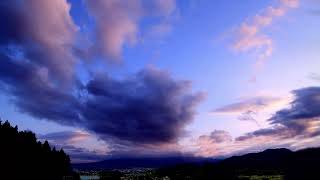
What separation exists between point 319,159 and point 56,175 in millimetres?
98795

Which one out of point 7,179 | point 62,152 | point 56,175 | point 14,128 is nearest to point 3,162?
point 7,179

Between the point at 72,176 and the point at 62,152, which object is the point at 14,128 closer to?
the point at 62,152

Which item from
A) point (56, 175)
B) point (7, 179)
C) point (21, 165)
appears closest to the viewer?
point (7, 179)

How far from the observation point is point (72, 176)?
187250 millimetres

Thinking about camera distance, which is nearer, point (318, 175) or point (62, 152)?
point (318, 175)

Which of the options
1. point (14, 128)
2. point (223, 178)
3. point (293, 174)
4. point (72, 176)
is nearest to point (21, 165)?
point (14, 128)

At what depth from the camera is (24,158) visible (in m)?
123

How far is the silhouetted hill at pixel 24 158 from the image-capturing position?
366ft

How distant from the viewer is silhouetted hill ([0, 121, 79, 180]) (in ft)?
366

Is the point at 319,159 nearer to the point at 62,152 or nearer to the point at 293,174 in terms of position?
the point at 293,174

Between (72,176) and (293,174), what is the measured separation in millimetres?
104869

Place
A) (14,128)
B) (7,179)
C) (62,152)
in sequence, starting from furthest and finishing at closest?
(62,152) → (14,128) → (7,179)

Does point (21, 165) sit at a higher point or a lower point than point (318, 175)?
higher

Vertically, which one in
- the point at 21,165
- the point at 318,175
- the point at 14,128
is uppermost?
the point at 14,128
